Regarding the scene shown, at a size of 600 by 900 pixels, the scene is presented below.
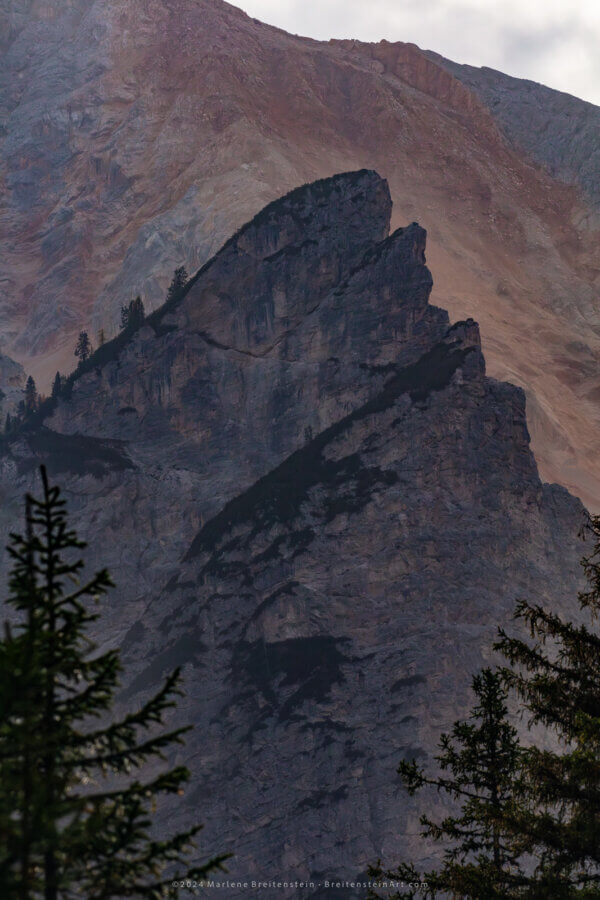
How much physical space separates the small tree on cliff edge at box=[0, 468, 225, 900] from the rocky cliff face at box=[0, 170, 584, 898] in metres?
119

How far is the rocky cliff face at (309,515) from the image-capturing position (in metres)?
140

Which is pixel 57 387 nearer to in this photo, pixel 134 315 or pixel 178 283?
pixel 134 315

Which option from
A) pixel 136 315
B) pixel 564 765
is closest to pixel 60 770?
pixel 564 765

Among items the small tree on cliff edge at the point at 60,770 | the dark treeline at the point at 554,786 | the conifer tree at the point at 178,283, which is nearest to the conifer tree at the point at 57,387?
the conifer tree at the point at 178,283

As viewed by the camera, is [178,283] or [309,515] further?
[178,283]

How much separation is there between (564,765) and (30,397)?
173 meters

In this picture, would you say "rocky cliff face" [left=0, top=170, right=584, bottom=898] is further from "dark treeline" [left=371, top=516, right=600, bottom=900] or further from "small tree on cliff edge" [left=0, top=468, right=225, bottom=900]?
"small tree on cliff edge" [left=0, top=468, right=225, bottom=900]

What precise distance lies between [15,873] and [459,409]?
14447cm

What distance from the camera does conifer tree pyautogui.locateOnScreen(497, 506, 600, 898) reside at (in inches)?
923

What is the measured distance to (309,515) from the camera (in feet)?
513

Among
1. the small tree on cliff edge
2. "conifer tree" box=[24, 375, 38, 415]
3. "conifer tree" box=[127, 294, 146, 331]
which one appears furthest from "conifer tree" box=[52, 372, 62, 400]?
the small tree on cliff edge

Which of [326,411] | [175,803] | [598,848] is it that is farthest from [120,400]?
[598,848]

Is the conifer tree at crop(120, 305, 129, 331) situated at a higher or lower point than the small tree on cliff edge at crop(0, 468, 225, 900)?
higher

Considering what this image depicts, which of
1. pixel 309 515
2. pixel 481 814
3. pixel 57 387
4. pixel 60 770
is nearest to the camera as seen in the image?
pixel 60 770
